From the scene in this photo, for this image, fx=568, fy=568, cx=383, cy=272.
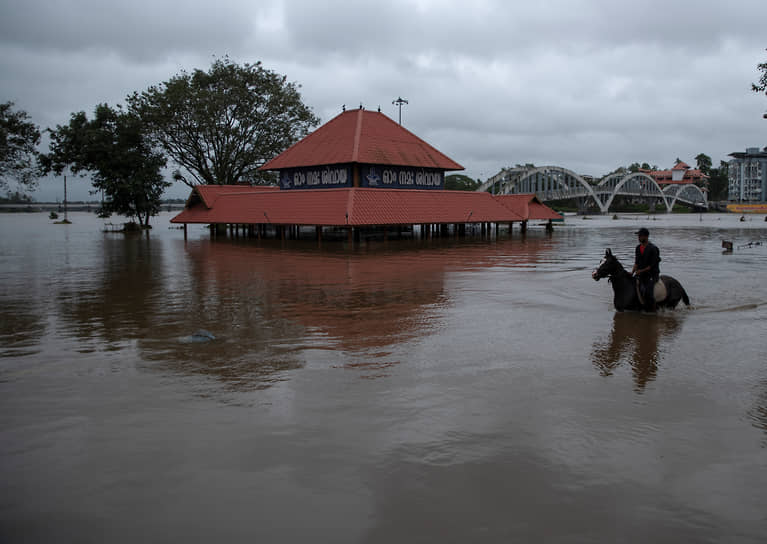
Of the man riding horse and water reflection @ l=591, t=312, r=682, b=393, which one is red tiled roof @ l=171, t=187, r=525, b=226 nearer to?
the man riding horse

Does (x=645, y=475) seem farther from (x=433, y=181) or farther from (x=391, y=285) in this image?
(x=433, y=181)

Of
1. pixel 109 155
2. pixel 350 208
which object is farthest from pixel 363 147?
Answer: pixel 109 155

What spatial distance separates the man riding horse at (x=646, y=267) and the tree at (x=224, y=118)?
40.5m

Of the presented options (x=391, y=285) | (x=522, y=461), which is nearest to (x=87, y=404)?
(x=522, y=461)

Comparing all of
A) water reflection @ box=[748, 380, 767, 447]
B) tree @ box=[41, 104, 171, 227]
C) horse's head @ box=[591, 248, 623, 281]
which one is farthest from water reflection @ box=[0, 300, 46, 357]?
tree @ box=[41, 104, 171, 227]

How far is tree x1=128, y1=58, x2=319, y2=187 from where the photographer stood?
4609cm

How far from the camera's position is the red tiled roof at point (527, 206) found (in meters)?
49.6

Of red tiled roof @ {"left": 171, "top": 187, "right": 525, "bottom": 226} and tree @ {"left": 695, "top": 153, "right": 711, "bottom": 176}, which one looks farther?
tree @ {"left": 695, "top": 153, "right": 711, "bottom": 176}

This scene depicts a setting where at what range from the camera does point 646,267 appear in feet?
39.5

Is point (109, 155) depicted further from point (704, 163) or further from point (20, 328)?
point (704, 163)

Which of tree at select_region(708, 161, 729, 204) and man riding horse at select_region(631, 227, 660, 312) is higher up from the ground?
tree at select_region(708, 161, 729, 204)

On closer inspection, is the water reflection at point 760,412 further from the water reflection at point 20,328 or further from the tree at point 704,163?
the tree at point 704,163

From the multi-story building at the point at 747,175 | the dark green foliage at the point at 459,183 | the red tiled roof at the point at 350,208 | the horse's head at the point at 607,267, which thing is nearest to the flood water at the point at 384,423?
the horse's head at the point at 607,267

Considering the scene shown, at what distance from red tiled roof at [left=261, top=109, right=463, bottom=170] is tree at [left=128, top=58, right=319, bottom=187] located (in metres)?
7.33
